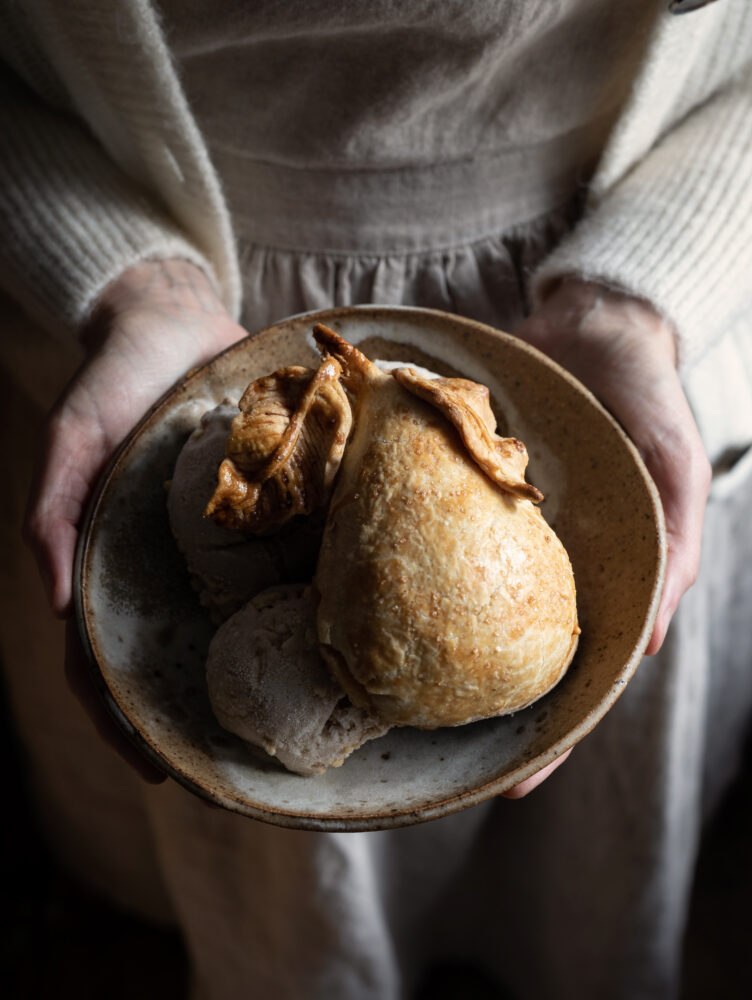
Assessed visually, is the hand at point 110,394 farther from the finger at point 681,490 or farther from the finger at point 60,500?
the finger at point 681,490

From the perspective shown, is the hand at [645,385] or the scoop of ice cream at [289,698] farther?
the hand at [645,385]

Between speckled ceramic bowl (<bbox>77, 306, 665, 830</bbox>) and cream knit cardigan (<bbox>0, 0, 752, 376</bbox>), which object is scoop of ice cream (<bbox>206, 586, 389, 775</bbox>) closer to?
speckled ceramic bowl (<bbox>77, 306, 665, 830</bbox>)

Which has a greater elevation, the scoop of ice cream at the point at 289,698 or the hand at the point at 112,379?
the hand at the point at 112,379

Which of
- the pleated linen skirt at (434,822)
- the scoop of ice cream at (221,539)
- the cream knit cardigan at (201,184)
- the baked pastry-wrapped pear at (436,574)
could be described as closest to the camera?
the baked pastry-wrapped pear at (436,574)

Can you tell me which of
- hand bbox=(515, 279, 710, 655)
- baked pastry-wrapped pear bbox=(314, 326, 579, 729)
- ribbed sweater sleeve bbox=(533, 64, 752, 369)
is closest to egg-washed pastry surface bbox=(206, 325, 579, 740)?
baked pastry-wrapped pear bbox=(314, 326, 579, 729)

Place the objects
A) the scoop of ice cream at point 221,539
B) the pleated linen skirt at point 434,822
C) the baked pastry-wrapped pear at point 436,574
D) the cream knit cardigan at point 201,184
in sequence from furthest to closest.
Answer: the pleated linen skirt at point 434,822 → the cream knit cardigan at point 201,184 → the scoop of ice cream at point 221,539 → the baked pastry-wrapped pear at point 436,574

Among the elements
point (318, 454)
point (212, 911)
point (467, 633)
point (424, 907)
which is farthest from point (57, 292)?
point (424, 907)

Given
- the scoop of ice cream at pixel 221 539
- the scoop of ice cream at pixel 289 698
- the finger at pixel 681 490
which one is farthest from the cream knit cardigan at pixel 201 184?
the scoop of ice cream at pixel 289 698
